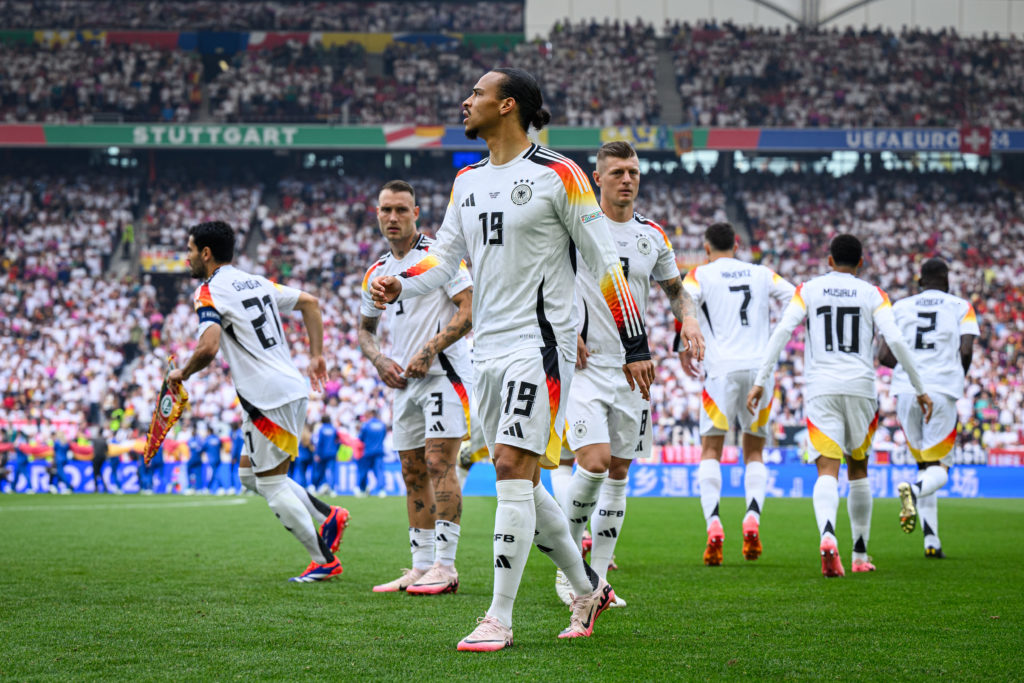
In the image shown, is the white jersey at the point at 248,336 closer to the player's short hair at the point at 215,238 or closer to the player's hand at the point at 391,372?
the player's short hair at the point at 215,238

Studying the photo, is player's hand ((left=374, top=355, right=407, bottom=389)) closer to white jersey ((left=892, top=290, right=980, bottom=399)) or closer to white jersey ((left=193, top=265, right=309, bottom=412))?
white jersey ((left=193, top=265, right=309, bottom=412))

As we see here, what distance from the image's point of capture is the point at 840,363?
8.01 m

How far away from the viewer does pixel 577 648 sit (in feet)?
14.8

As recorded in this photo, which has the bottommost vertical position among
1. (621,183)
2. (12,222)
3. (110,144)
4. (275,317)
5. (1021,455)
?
(1021,455)

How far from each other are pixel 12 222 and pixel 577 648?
35.7m

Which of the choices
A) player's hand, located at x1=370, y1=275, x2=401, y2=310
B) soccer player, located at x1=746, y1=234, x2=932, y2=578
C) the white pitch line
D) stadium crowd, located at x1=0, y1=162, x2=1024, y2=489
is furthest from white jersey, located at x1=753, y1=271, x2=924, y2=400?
stadium crowd, located at x1=0, y1=162, x2=1024, y2=489

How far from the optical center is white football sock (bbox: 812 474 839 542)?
7.58 meters

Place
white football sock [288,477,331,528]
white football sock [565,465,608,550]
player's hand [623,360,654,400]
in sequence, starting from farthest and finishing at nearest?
1. white football sock [288,477,331,528]
2. white football sock [565,465,608,550]
3. player's hand [623,360,654,400]

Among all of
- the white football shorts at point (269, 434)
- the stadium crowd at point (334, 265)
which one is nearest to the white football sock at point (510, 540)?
the white football shorts at point (269, 434)

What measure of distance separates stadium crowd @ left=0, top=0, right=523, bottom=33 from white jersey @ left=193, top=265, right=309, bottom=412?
37.5m

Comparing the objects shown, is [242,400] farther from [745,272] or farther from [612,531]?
[745,272]

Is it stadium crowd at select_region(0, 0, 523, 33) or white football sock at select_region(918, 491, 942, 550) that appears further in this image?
stadium crowd at select_region(0, 0, 523, 33)

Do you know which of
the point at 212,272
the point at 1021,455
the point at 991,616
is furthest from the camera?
the point at 1021,455

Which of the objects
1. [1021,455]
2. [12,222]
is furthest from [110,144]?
[1021,455]
